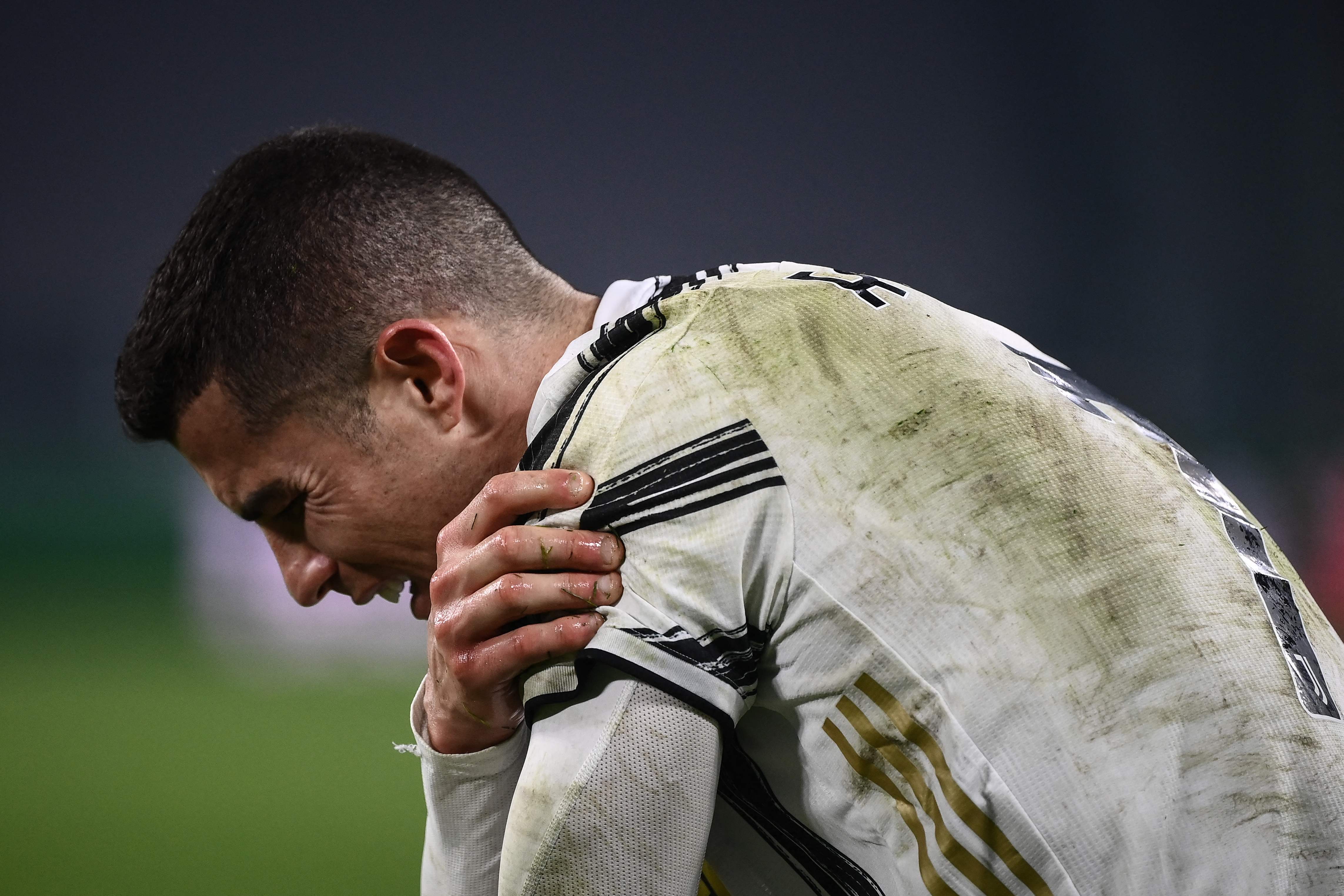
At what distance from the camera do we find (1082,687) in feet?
1.68

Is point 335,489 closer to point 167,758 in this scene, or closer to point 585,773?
point 585,773

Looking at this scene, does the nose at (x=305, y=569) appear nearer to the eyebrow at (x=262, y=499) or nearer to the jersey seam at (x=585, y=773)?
the eyebrow at (x=262, y=499)

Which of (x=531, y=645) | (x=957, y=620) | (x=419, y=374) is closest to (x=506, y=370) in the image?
(x=419, y=374)

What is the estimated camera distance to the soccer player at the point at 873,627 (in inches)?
20.0

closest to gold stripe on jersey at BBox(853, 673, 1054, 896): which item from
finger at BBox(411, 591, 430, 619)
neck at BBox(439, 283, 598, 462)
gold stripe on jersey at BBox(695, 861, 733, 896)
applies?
gold stripe on jersey at BBox(695, 861, 733, 896)

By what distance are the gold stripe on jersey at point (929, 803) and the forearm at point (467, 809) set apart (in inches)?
10.9

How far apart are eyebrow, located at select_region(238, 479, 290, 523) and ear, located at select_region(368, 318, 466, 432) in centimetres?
14

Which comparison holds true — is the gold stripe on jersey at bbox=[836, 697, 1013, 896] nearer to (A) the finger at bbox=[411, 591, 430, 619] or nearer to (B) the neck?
(B) the neck

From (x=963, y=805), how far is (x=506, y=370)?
44 centimetres

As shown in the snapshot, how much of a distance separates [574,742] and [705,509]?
136mm

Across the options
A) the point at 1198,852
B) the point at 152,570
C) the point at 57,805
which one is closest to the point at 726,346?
the point at 1198,852

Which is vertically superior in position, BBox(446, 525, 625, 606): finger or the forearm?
BBox(446, 525, 625, 606): finger

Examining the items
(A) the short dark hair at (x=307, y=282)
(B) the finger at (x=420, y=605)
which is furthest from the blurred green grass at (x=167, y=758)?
(A) the short dark hair at (x=307, y=282)

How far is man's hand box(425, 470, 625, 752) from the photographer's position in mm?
549
